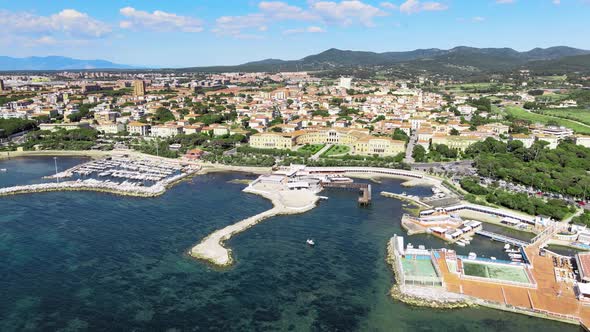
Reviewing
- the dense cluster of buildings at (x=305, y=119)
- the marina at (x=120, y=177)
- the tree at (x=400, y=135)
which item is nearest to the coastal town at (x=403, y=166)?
the marina at (x=120, y=177)

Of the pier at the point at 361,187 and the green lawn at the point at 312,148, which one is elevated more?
the green lawn at the point at 312,148

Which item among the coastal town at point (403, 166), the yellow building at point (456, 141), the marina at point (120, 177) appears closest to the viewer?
the coastal town at point (403, 166)

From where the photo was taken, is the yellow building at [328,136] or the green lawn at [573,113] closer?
the yellow building at [328,136]

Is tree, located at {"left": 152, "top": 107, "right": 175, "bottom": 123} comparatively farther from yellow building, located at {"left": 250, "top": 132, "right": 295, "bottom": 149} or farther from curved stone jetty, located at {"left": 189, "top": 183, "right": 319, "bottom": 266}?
curved stone jetty, located at {"left": 189, "top": 183, "right": 319, "bottom": 266}

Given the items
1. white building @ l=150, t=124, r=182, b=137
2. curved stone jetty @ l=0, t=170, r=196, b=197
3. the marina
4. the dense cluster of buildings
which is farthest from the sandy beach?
curved stone jetty @ l=0, t=170, r=196, b=197

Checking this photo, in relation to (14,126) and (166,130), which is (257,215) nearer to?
(166,130)

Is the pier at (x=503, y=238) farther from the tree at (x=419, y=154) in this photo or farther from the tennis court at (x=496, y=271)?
the tree at (x=419, y=154)
